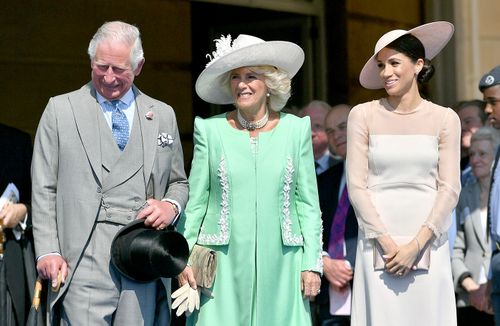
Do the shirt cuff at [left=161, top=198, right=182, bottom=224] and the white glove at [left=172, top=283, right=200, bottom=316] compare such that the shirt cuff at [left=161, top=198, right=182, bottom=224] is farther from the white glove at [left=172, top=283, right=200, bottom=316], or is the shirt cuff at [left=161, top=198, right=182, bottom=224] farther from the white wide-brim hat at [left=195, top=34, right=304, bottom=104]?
the white wide-brim hat at [left=195, top=34, right=304, bottom=104]

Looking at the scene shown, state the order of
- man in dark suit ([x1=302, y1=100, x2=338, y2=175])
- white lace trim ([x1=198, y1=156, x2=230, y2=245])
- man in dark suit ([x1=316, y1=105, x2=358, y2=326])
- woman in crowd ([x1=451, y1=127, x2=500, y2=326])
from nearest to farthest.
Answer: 1. white lace trim ([x1=198, y1=156, x2=230, y2=245])
2. man in dark suit ([x1=316, y1=105, x2=358, y2=326])
3. woman in crowd ([x1=451, y1=127, x2=500, y2=326])
4. man in dark suit ([x1=302, y1=100, x2=338, y2=175])

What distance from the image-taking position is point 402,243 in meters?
6.21

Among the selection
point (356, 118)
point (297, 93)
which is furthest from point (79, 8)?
point (356, 118)

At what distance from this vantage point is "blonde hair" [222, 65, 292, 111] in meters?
6.27

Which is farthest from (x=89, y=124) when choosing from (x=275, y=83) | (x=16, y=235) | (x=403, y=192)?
(x=403, y=192)

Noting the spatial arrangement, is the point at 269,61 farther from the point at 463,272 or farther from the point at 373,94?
the point at 373,94

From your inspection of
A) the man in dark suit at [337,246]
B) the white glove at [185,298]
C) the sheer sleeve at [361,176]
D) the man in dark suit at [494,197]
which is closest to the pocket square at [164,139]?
the white glove at [185,298]

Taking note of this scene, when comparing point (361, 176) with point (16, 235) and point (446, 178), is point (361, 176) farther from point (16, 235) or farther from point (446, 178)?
point (16, 235)

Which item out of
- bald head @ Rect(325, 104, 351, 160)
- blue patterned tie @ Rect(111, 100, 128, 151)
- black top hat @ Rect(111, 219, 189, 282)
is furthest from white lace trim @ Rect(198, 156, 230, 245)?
bald head @ Rect(325, 104, 351, 160)

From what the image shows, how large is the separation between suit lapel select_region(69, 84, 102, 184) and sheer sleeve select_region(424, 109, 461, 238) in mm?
1633

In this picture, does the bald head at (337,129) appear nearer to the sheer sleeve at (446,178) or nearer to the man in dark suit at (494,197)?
the man in dark suit at (494,197)

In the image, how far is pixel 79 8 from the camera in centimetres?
936

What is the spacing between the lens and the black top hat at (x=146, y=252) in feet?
18.7

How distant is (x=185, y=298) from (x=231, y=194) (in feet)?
1.81
